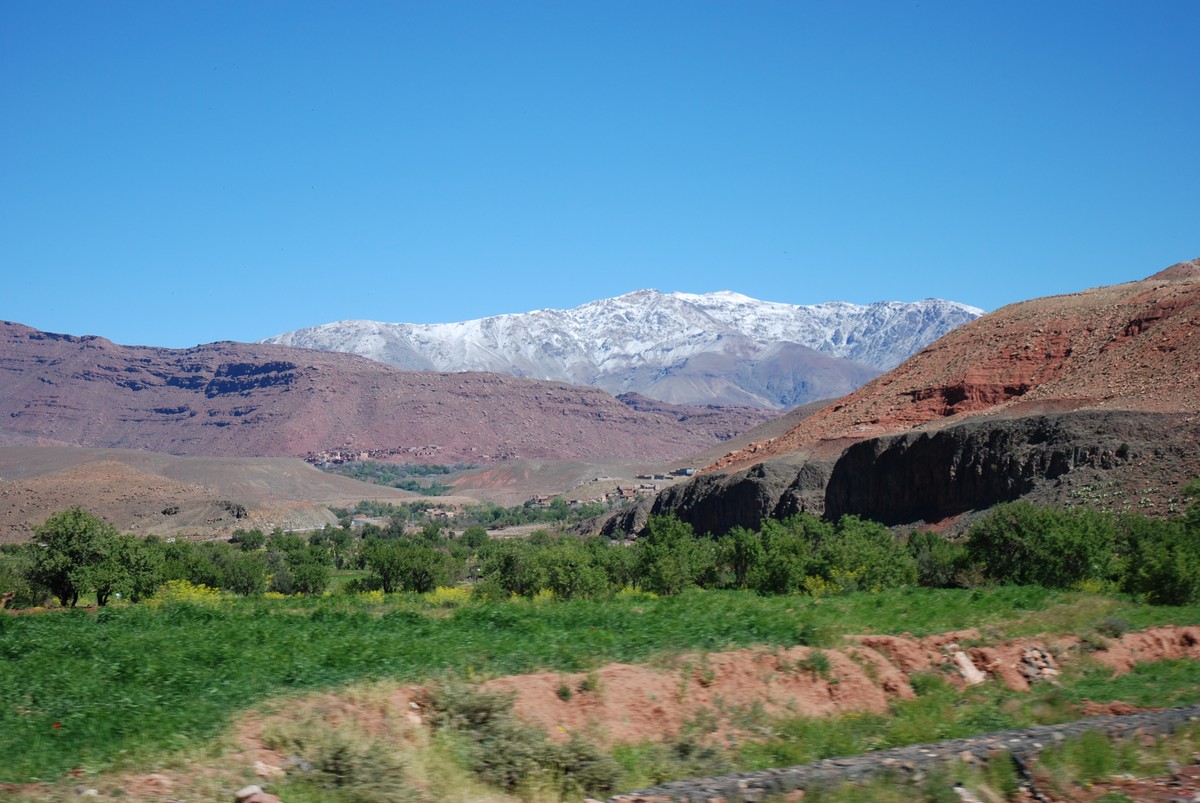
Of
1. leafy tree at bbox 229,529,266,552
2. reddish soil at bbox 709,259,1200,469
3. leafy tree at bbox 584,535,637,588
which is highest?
reddish soil at bbox 709,259,1200,469

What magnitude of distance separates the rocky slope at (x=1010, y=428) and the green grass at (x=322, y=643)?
35.3 m

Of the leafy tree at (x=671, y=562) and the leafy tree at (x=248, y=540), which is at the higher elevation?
the leafy tree at (x=671, y=562)

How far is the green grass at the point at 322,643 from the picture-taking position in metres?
11.2

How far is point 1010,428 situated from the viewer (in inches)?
2559

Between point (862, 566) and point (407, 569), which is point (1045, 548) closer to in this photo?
point (862, 566)

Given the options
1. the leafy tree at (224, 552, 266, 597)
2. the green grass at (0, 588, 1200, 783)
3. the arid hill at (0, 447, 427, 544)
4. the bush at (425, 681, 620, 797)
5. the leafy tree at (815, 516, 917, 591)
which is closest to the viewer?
the green grass at (0, 588, 1200, 783)

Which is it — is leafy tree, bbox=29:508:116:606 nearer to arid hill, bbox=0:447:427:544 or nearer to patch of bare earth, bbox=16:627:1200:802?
patch of bare earth, bbox=16:627:1200:802

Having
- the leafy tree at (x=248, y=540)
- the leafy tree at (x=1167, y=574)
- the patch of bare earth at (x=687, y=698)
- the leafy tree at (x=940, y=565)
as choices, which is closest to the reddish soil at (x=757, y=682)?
the patch of bare earth at (x=687, y=698)

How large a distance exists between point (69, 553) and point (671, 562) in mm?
23225

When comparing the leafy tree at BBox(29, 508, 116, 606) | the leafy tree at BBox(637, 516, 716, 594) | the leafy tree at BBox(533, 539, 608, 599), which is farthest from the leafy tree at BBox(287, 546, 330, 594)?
the leafy tree at BBox(637, 516, 716, 594)

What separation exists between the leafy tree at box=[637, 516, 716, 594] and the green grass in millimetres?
19830

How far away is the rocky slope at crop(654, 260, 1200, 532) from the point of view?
186ft

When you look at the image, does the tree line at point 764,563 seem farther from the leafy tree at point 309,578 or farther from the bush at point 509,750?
the bush at point 509,750

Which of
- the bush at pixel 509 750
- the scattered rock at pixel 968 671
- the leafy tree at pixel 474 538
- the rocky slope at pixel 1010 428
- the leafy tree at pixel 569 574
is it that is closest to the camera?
the bush at pixel 509 750
